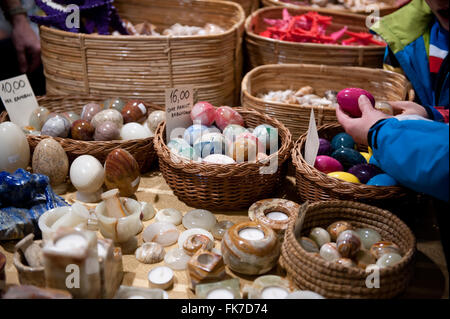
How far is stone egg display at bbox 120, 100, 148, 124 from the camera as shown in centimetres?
193

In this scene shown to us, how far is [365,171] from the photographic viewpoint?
1521 millimetres

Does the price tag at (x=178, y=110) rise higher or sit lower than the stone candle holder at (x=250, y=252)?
higher

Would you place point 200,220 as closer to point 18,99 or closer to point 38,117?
point 38,117

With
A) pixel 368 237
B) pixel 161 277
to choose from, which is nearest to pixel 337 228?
pixel 368 237

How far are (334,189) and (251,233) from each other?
32cm

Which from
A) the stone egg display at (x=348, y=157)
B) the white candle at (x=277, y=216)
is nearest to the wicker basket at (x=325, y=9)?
the stone egg display at (x=348, y=157)

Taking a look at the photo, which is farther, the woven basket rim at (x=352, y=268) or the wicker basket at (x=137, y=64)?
the wicker basket at (x=137, y=64)

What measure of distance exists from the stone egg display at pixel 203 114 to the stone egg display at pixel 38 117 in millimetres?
621

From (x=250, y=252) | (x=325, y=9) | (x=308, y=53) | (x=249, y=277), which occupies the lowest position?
(x=249, y=277)

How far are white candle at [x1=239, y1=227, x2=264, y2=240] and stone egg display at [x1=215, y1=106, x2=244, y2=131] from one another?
0.60 metres

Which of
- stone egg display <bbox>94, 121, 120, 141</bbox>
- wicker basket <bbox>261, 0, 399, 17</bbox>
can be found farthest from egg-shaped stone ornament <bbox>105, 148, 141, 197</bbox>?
wicker basket <bbox>261, 0, 399, 17</bbox>

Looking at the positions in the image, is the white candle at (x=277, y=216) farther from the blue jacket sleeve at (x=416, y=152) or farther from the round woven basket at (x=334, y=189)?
the blue jacket sleeve at (x=416, y=152)

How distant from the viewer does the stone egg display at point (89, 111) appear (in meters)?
1.92
